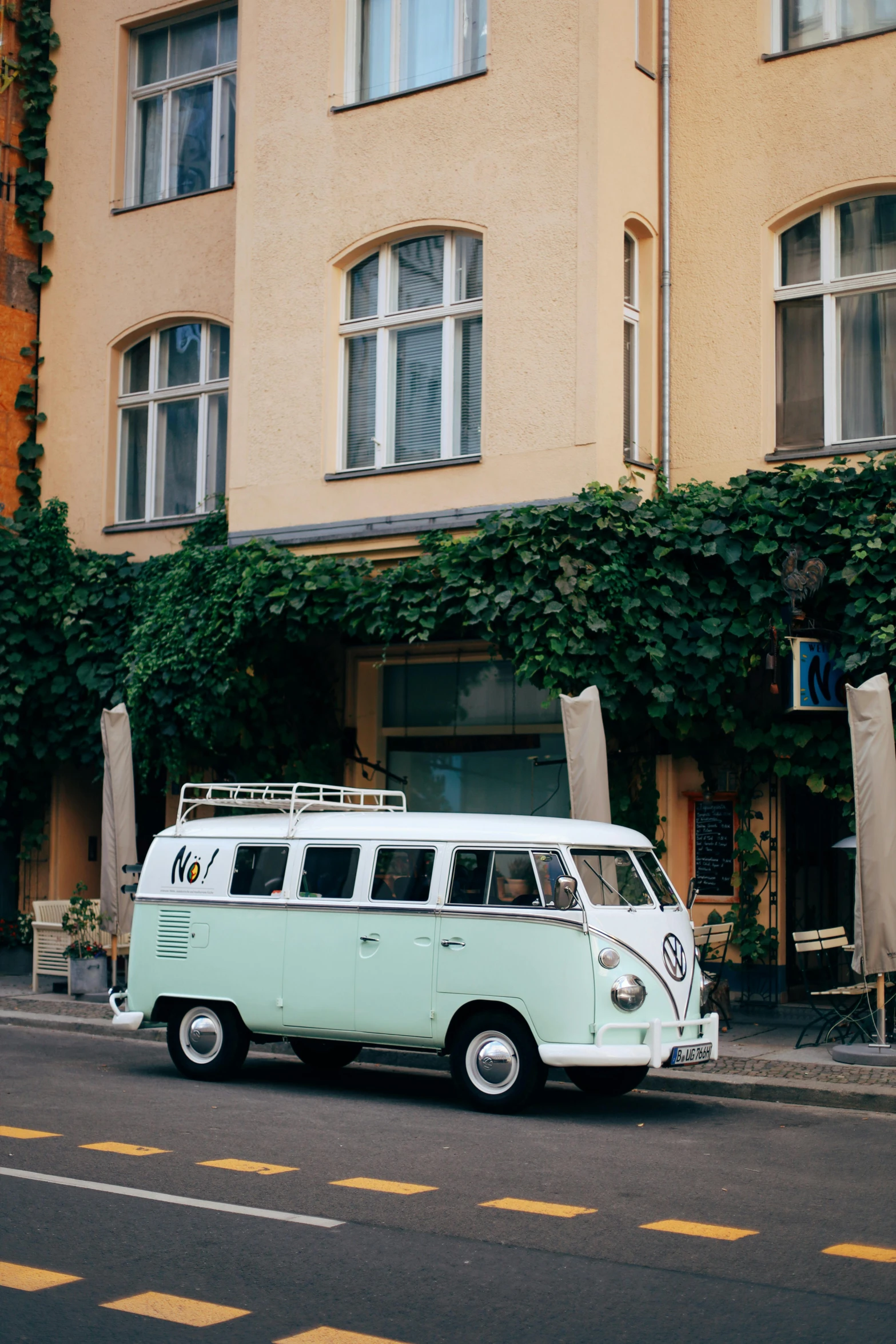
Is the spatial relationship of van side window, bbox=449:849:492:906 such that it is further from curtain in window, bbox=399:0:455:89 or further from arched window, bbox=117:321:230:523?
arched window, bbox=117:321:230:523

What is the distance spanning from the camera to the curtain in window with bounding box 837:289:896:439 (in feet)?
49.0

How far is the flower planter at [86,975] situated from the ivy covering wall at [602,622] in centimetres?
225

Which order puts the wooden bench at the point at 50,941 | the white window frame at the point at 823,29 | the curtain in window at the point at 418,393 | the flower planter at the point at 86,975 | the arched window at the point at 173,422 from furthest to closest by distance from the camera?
the arched window at the point at 173,422 < the wooden bench at the point at 50,941 < the flower planter at the point at 86,975 < the curtain in window at the point at 418,393 < the white window frame at the point at 823,29

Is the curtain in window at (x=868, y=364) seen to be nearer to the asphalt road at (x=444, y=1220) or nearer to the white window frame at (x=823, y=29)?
the white window frame at (x=823, y=29)

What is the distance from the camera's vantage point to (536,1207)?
7.52 metres

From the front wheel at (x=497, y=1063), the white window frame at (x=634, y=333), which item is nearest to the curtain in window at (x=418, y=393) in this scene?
the white window frame at (x=634, y=333)

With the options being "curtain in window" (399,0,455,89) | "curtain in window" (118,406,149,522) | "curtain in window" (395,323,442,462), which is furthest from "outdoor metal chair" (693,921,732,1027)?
"curtain in window" (118,406,149,522)

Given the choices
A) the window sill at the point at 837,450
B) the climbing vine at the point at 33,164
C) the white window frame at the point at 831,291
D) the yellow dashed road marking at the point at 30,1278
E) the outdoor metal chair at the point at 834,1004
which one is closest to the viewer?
the yellow dashed road marking at the point at 30,1278

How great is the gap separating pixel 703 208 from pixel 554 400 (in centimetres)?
279

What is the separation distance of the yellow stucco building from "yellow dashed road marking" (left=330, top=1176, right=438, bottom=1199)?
26.4ft

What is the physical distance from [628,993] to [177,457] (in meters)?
11.5

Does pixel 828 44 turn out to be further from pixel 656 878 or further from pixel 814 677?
pixel 656 878

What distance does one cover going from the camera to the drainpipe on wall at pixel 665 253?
15.7 m

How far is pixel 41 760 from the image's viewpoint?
64.9ft
